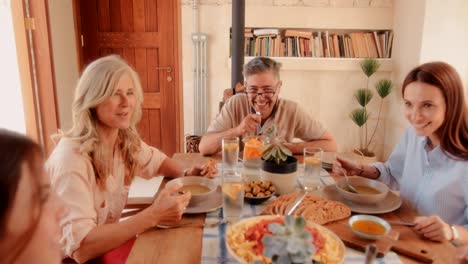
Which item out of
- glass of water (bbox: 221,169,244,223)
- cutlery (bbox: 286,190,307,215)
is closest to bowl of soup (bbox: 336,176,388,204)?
cutlery (bbox: 286,190,307,215)

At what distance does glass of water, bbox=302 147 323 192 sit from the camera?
1.42 meters

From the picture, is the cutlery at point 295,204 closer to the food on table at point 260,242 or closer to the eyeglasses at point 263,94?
the food on table at point 260,242

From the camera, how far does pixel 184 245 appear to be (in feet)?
3.36

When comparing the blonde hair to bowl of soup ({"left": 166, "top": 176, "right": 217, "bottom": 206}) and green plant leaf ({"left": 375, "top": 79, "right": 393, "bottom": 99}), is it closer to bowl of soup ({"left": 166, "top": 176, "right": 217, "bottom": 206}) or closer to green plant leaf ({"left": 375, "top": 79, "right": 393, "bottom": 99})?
bowl of soup ({"left": 166, "top": 176, "right": 217, "bottom": 206})

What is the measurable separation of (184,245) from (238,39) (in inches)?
99.2

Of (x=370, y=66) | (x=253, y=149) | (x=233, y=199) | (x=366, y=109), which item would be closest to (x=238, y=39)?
(x=370, y=66)

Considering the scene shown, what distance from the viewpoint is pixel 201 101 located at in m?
3.92

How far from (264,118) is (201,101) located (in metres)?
1.80

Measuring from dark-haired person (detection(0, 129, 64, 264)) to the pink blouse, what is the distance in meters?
0.53

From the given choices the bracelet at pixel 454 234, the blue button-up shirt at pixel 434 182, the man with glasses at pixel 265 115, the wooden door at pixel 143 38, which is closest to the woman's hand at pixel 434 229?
the bracelet at pixel 454 234

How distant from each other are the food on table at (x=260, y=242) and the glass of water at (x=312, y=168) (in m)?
0.43

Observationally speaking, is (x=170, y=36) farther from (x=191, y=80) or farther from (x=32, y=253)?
(x=32, y=253)

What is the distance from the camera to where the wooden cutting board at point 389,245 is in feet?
3.15

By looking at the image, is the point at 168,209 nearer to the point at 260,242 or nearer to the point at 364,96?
the point at 260,242
